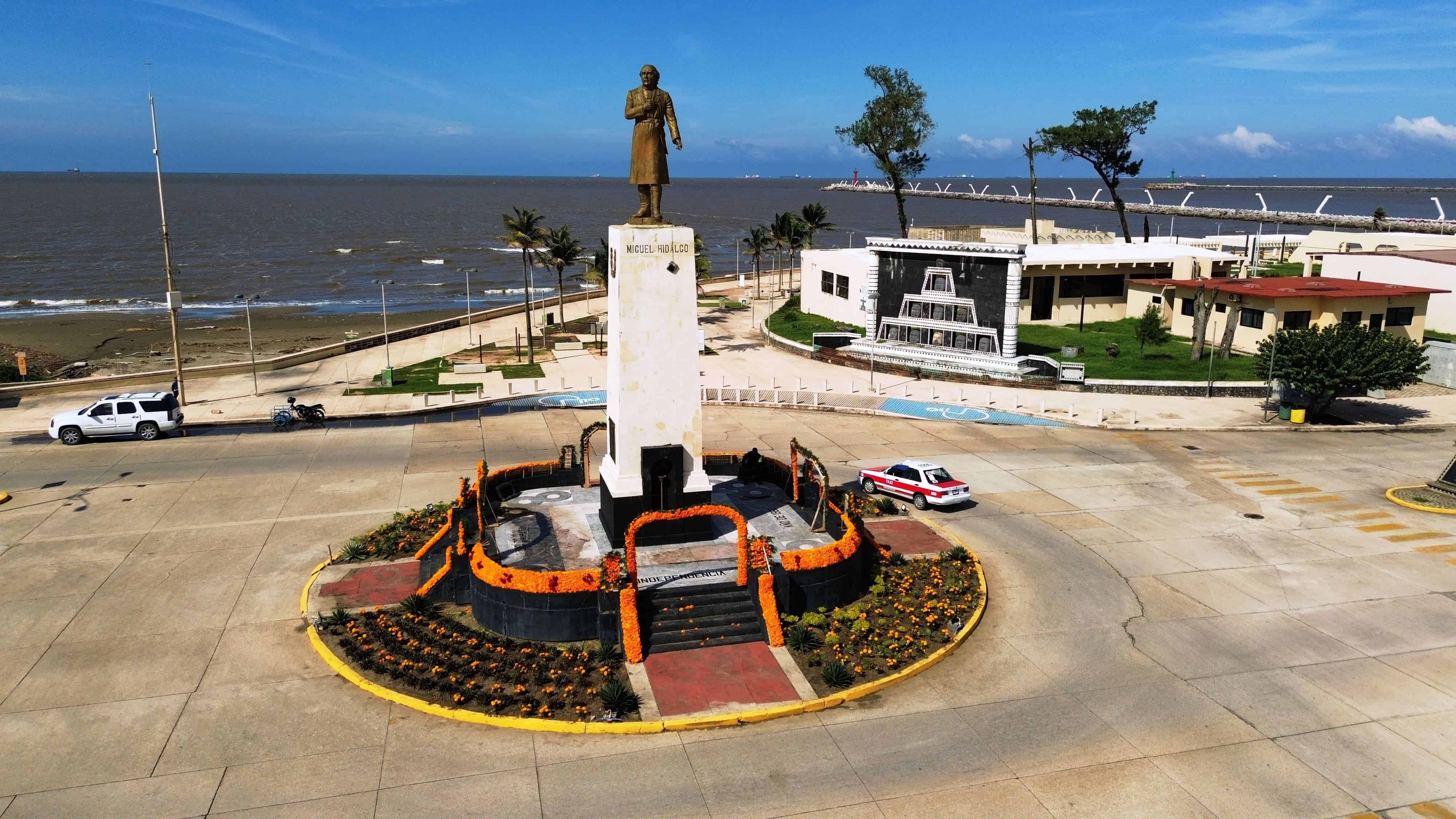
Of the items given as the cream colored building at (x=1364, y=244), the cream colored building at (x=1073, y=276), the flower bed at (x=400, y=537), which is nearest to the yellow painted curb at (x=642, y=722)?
the flower bed at (x=400, y=537)

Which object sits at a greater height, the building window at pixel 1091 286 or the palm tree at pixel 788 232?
the palm tree at pixel 788 232

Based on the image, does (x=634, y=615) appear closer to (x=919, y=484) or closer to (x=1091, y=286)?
(x=919, y=484)

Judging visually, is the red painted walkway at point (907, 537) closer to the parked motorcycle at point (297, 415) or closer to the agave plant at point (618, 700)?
the agave plant at point (618, 700)

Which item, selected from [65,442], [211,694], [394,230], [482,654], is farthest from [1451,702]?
[394,230]

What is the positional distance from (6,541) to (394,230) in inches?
6249

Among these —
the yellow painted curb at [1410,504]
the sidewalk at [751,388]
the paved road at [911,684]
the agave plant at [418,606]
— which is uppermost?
the sidewalk at [751,388]

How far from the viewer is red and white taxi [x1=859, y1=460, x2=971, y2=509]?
29047 millimetres

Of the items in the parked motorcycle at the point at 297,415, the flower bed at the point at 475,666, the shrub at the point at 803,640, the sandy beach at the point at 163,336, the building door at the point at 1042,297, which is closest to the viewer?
the flower bed at the point at 475,666

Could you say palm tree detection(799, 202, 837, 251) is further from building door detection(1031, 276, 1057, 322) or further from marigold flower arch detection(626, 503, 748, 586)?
marigold flower arch detection(626, 503, 748, 586)

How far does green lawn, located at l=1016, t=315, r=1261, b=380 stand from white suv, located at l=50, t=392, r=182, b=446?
39.4m

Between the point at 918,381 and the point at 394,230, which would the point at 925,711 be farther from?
the point at 394,230

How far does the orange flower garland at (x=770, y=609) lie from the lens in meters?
20.2

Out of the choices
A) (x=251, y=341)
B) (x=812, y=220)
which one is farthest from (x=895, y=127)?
(x=251, y=341)

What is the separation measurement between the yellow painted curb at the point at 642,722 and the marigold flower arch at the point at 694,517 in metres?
3.82
